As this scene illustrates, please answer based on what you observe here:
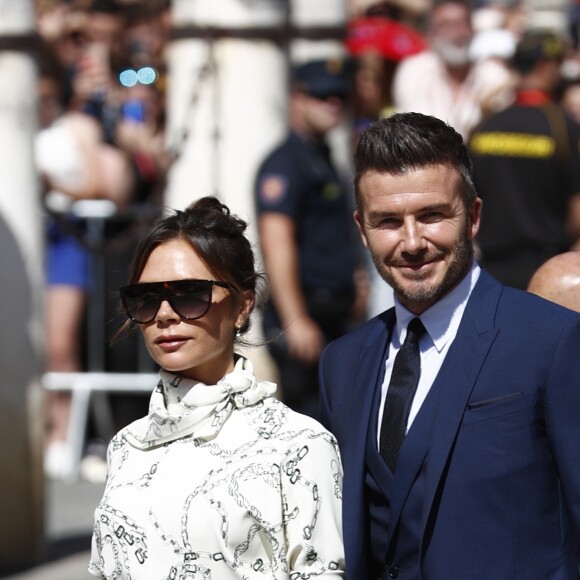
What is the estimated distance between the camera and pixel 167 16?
1066cm

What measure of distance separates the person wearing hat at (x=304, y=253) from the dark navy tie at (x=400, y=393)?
3.85 meters

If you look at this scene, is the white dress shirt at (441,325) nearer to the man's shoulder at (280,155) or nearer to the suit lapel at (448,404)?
the suit lapel at (448,404)

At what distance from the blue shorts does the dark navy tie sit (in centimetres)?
625

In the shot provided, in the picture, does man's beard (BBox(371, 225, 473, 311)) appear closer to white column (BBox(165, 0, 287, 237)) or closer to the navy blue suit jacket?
the navy blue suit jacket

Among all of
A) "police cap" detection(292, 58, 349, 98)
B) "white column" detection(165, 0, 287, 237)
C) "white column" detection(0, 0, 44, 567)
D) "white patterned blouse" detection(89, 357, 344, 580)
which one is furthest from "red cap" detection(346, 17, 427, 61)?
"white patterned blouse" detection(89, 357, 344, 580)

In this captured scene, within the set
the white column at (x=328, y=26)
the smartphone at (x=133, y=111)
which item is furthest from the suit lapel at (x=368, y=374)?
the smartphone at (x=133, y=111)

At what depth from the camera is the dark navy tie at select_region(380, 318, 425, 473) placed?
332cm

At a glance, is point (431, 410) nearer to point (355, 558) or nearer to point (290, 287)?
point (355, 558)

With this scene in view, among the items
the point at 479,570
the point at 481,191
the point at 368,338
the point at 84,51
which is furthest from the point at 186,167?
the point at 479,570

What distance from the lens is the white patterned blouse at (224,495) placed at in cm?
321

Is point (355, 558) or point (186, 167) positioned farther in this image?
point (186, 167)

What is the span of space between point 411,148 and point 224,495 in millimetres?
869

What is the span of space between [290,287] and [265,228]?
0.31 m

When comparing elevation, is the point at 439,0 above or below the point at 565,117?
above
